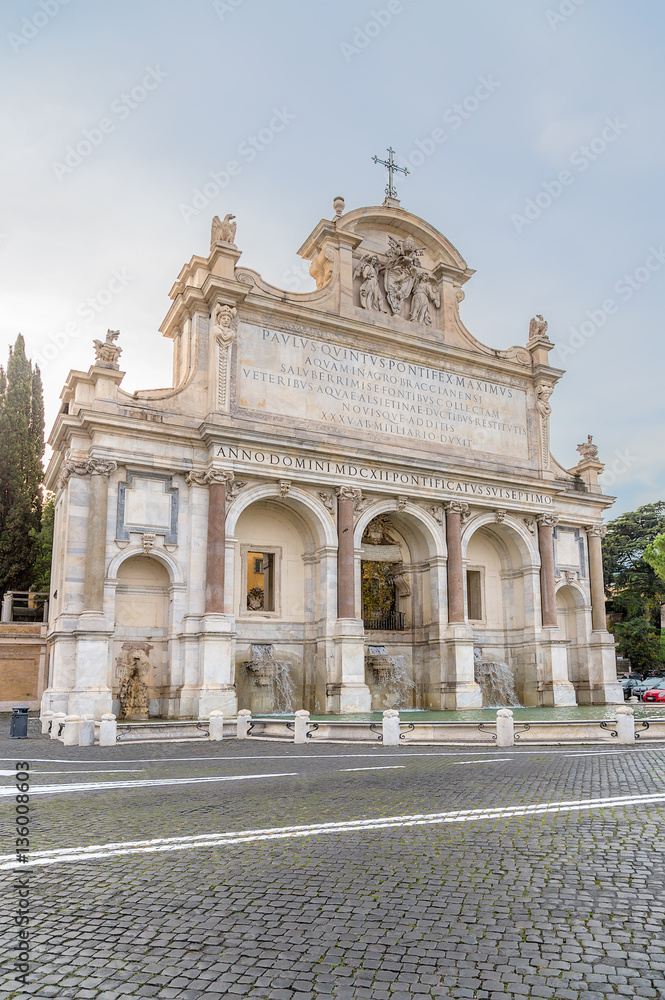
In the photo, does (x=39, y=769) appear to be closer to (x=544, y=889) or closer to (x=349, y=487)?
(x=544, y=889)

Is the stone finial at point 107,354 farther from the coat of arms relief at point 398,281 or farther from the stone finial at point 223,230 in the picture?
the coat of arms relief at point 398,281

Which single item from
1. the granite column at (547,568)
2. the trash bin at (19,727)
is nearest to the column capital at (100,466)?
the trash bin at (19,727)

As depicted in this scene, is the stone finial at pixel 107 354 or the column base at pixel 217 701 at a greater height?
the stone finial at pixel 107 354

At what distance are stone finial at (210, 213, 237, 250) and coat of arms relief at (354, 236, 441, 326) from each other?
5.67 metres

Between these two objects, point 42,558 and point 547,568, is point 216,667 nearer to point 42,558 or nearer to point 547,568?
point 547,568

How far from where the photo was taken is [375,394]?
103 ft

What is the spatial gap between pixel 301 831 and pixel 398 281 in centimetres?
2850

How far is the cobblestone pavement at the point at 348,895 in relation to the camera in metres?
4.32

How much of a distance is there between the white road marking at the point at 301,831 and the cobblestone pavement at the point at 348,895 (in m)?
0.06

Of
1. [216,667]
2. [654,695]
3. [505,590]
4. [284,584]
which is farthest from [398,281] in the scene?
[654,695]

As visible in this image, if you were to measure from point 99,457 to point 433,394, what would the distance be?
47.9 ft

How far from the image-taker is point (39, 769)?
1373cm

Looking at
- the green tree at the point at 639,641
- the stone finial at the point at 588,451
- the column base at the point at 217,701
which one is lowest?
the column base at the point at 217,701

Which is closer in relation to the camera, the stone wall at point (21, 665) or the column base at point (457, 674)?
the column base at point (457, 674)
